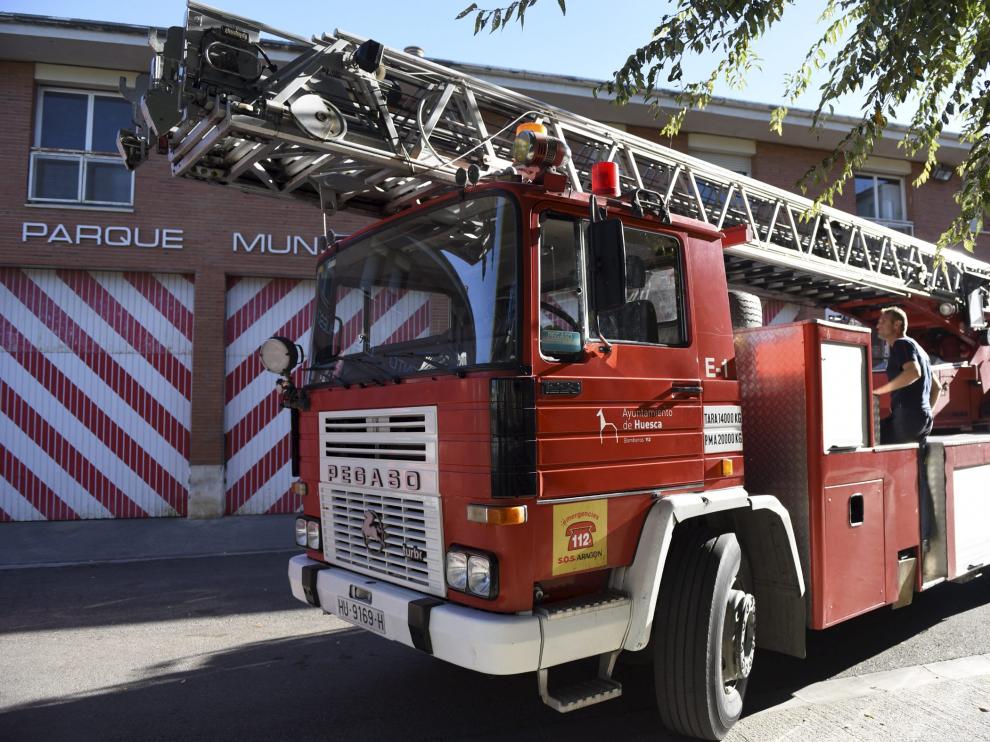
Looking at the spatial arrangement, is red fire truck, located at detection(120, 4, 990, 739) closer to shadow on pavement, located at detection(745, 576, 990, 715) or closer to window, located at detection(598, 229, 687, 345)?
window, located at detection(598, 229, 687, 345)

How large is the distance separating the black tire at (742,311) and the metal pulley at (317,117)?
248 cm

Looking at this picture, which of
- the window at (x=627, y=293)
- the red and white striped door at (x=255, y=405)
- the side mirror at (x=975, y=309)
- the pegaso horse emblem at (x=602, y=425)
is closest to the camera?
the window at (x=627, y=293)

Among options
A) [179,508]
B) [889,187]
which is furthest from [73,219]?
[889,187]

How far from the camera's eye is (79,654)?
481 cm

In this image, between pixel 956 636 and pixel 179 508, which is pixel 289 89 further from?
pixel 179 508

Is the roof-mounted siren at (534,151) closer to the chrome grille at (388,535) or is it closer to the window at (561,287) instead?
the window at (561,287)

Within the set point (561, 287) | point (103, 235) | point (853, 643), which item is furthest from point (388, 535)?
point (103, 235)

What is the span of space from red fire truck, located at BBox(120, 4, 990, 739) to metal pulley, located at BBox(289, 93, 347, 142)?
0.04ft

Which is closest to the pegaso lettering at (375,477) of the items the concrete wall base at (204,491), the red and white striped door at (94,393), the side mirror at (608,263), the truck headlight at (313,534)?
the truck headlight at (313,534)

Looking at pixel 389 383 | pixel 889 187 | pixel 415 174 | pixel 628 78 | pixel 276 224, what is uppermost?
pixel 889 187

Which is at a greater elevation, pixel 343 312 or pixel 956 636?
pixel 343 312

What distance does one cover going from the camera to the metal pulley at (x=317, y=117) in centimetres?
376

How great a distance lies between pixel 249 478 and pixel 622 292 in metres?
9.26

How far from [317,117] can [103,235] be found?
8.18 m
